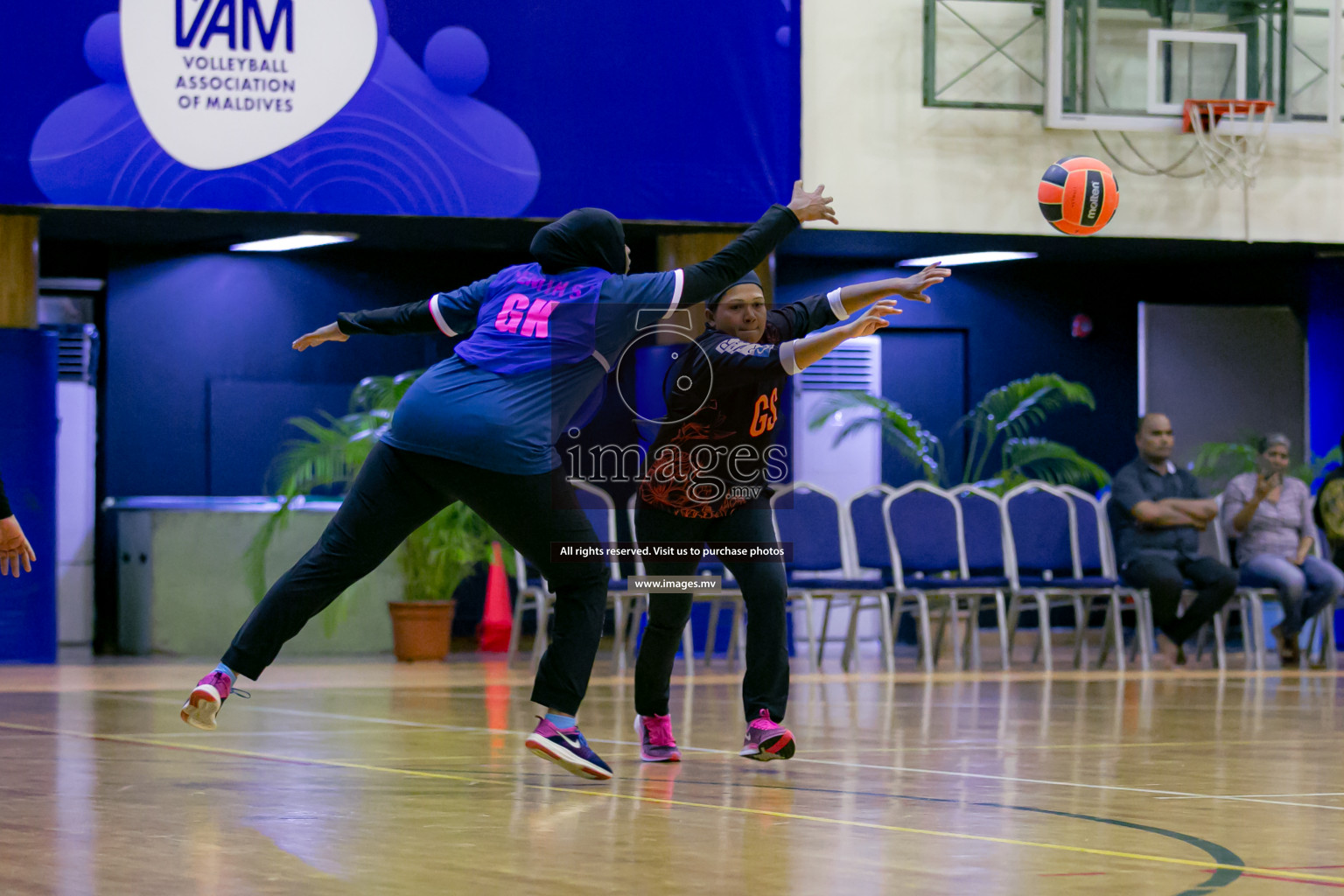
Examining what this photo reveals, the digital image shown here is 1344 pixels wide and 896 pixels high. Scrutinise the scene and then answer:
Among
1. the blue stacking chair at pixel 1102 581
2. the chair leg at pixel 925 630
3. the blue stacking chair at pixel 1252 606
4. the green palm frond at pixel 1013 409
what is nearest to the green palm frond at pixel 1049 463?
the green palm frond at pixel 1013 409

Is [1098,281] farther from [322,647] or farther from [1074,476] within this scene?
[322,647]

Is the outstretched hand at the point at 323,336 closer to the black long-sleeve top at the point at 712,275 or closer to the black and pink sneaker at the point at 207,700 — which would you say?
the black long-sleeve top at the point at 712,275

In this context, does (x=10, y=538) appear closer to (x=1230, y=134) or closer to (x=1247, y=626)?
(x=1247, y=626)

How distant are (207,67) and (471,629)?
17.1ft

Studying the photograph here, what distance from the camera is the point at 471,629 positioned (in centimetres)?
1405

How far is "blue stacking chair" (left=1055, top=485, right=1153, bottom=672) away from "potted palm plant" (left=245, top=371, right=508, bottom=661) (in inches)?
154

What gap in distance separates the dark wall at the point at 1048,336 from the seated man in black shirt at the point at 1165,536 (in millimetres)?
3854

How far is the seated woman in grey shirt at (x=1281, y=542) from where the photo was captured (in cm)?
1132

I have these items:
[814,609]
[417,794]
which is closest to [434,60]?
[814,609]

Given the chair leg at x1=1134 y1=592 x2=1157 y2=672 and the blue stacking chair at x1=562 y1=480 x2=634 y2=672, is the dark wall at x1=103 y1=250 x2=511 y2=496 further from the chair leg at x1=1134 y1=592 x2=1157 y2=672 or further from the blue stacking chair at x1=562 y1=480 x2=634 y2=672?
the chair leg at x1=1134 y1=592 x2=1157 y2=672

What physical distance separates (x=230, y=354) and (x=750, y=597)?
937 cm

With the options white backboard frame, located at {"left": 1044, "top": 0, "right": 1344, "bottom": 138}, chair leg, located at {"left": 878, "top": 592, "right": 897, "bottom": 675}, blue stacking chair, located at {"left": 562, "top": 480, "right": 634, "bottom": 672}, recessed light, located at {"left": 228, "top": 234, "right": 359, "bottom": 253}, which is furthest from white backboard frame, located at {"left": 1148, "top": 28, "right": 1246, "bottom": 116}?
recessed light, located at {"left": 228, "top": 234, "right": 359, "bottom": 253}

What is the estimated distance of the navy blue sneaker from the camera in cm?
468

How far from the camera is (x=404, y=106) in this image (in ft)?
35.6
